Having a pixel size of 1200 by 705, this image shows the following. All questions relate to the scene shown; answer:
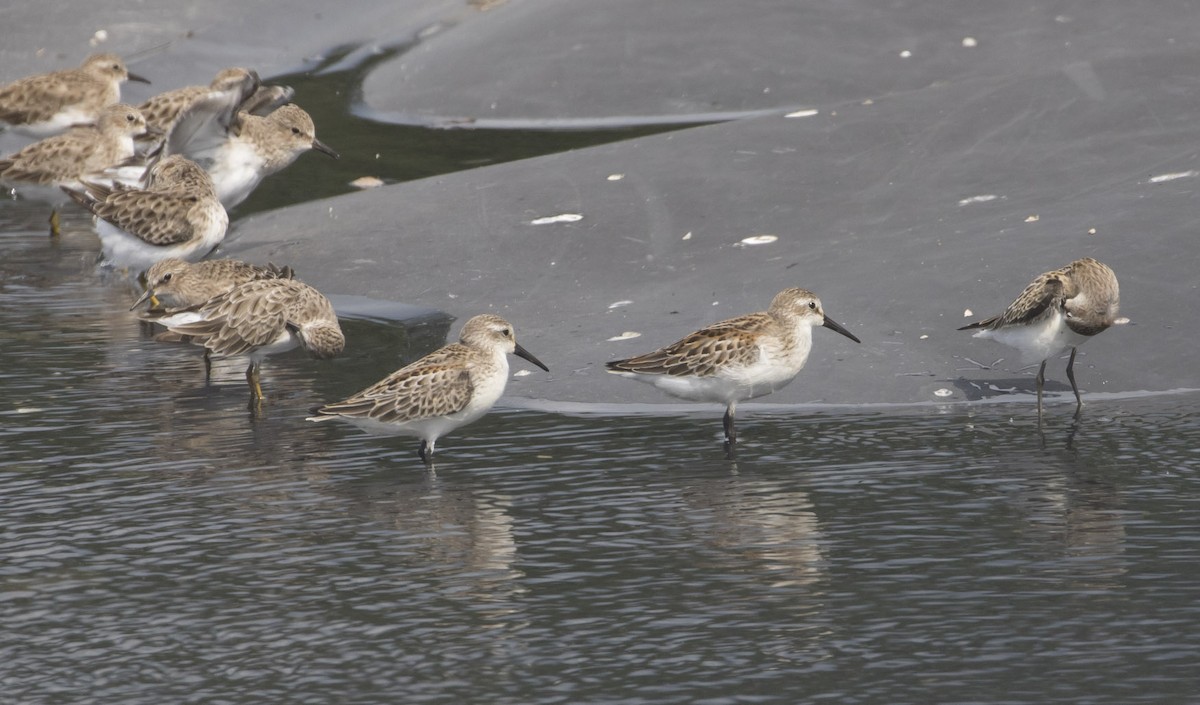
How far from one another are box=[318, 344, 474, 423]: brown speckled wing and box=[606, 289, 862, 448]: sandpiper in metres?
1.22

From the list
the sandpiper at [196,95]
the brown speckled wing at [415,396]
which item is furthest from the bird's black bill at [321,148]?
the brown speckled wing at [415,396]

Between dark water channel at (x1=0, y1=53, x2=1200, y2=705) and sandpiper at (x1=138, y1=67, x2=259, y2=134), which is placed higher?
sandpiper at (x1=138, y1=67, x2=259, y2=134)

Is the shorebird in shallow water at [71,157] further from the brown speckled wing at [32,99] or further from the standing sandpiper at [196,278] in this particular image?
the standing sandpiper at [196,278]

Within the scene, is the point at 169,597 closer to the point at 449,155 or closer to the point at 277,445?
the point at 277,445

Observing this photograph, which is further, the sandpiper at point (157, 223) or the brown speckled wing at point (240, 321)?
the sandpiper at point (157, 223)

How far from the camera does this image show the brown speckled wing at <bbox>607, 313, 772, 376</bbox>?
12.1 meters

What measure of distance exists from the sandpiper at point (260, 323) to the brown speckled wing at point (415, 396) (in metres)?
1.83

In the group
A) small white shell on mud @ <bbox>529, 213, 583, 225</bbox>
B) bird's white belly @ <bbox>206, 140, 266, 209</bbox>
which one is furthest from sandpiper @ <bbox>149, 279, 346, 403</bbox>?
bird's white belly @ <bbox>206, 140, 266, 209</bbox>

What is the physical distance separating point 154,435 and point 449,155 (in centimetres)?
1063

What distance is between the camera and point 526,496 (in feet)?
36.5

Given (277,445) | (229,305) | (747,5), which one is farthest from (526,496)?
(747,5)

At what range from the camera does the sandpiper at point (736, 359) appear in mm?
12133

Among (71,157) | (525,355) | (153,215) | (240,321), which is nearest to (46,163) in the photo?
(71,157)

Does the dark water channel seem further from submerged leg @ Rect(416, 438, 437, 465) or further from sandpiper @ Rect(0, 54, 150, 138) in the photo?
sandpiper @ Rect(0, 54, 150, 138)
